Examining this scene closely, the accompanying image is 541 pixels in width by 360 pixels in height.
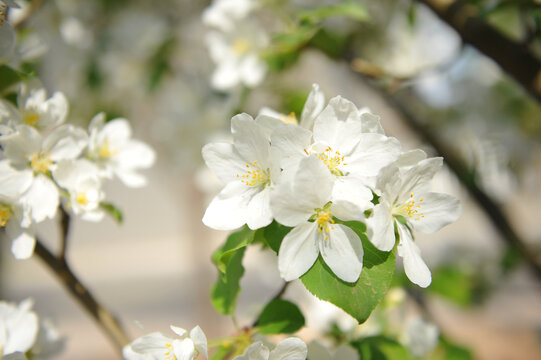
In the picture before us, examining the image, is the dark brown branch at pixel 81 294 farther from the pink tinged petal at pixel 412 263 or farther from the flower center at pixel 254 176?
the pink tinged petal at pixel 412 263

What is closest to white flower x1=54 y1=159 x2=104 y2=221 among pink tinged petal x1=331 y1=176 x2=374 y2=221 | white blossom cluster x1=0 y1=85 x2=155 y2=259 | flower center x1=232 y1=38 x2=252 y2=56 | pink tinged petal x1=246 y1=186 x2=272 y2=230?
white blossom cluster x1=0 y1=85 x2=155 y2=259

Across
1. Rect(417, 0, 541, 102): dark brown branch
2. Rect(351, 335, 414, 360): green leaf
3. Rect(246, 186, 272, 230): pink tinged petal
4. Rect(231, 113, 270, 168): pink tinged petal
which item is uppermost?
Rect(417, 0, 541, 102): dark brown branch

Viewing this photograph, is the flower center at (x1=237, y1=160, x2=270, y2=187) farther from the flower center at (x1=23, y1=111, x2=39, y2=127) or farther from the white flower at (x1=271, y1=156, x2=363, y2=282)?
the flower center at (x1=23, y1=111, x2=39, y2=127)

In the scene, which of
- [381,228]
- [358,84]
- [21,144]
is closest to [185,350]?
[381,228]

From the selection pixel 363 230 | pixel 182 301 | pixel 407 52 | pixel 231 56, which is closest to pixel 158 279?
pixel 182 301

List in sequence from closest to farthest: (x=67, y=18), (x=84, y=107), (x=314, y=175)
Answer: (x=314, y=175), (x=67, y=18), (x=84, y=107)

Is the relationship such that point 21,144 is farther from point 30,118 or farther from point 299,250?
point 299,250

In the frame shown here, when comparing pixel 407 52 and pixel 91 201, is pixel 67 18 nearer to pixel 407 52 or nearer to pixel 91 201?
pixel 91 201

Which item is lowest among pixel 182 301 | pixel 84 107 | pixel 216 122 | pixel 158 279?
pixel 158 279
